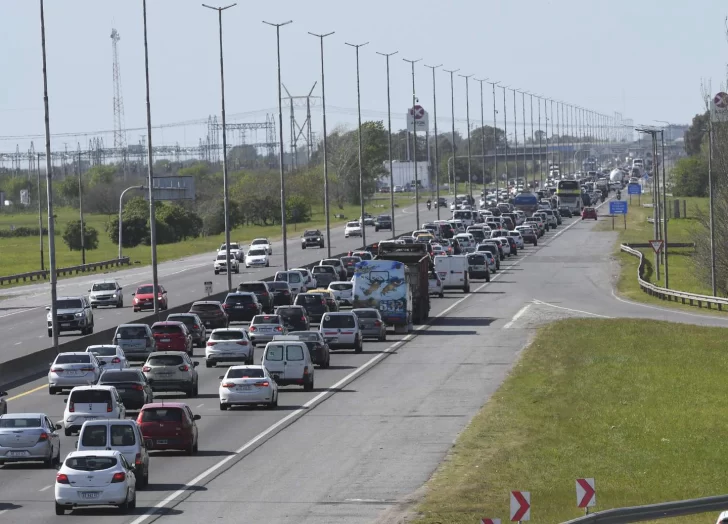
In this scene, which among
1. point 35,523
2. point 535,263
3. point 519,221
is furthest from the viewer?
point 519,221

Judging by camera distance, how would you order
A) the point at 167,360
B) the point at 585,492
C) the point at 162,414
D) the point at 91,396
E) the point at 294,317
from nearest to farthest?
1. the point at 585,492
2. the point at 162,414
3. the point at 91,396
4. the point at 167,360
5. the point at 294,317

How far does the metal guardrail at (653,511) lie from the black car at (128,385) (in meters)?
21.1

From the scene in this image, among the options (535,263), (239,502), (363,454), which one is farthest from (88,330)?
(535,263)

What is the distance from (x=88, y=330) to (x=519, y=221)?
95240 mm

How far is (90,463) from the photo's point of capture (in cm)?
2608

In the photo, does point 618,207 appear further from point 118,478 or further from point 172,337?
point 118,478

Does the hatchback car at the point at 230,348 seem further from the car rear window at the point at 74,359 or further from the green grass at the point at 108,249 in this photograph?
the green grass at the point at 108,249

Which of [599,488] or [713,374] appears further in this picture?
[713,374]

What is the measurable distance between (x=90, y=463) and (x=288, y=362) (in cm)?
2046

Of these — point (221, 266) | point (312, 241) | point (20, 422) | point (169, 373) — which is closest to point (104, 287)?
point (221, 266)

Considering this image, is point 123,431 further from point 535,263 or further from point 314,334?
point 535,263

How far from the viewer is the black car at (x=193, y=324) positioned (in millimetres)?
61312

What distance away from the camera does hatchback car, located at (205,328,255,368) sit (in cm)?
5378

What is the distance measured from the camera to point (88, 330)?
2606 inches
